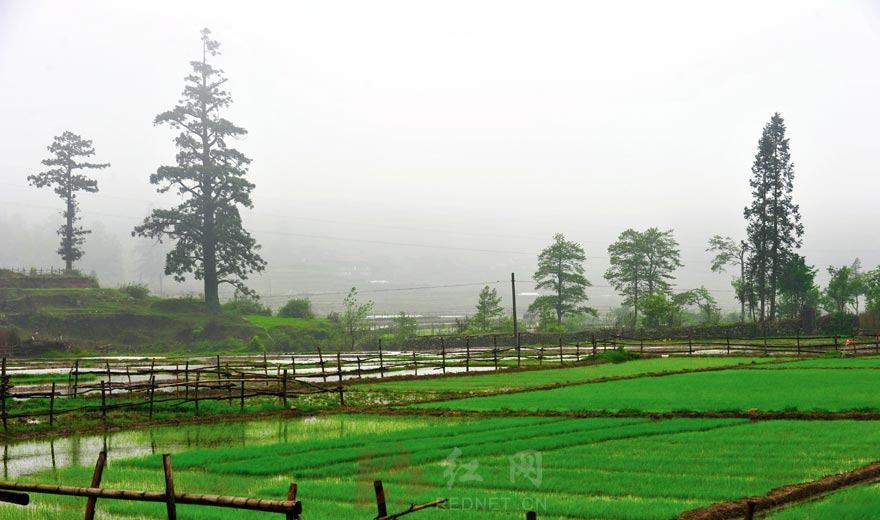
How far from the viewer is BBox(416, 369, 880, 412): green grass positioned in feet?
79.9

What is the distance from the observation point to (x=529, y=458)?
16.4 m

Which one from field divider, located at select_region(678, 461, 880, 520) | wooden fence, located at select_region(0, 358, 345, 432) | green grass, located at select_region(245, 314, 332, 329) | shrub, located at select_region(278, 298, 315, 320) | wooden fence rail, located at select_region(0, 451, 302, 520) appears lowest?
field divider, located at select_region(678, 461, 880, 520)

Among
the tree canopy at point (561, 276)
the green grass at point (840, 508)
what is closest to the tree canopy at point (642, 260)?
the tree canopy at point (561, 276)

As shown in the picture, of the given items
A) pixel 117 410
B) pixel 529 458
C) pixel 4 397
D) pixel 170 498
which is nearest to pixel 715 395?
pixel 529 458

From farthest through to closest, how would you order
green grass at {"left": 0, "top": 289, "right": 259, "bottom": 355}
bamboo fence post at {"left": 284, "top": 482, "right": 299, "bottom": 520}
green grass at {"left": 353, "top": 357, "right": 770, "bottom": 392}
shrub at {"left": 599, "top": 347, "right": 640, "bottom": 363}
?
green grass at {"left": 0, "top": 289, "right": 259, "bottom": 355}, shrub at {"left": 599, "top": 347, "right": 640, "bottom": 363}, green grass at {"left": 353, "top": 357, "right": 770, "bottom": 392}, bamboo fence post at {"left": 284, "top": 482, "right": 299, "bottom": 520}

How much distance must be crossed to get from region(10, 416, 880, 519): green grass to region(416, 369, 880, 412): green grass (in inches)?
130

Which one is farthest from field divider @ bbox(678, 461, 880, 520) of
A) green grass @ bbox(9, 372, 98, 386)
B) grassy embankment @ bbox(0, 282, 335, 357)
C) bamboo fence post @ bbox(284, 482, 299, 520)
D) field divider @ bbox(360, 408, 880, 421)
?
grassy embankment @ bbox(0, 282, 335, 357)

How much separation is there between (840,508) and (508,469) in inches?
223

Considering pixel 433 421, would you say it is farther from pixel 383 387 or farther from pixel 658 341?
pixel 658 341

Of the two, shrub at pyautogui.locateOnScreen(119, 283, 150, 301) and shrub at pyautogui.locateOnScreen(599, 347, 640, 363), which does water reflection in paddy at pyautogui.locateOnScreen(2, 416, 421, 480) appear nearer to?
shrub at pyautogui.locateOnScreen(599, 347, 640, 363)

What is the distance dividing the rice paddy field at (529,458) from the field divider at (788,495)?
230 millimetres

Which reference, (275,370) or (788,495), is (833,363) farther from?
(788,495)

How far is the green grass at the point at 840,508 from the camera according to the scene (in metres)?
11.3

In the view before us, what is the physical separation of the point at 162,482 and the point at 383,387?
22.1 m
